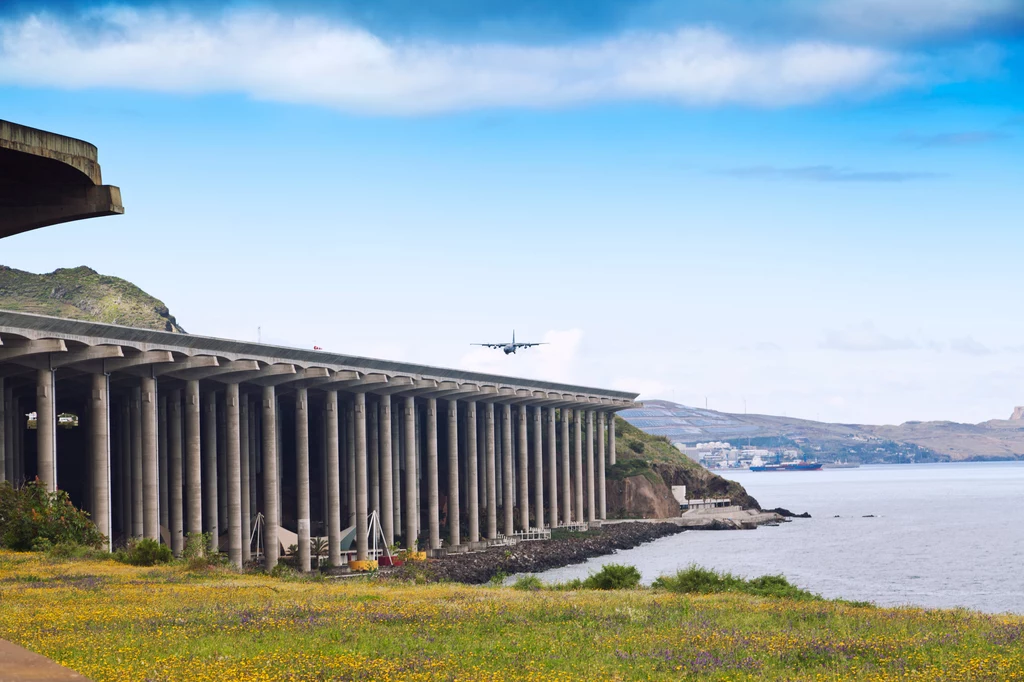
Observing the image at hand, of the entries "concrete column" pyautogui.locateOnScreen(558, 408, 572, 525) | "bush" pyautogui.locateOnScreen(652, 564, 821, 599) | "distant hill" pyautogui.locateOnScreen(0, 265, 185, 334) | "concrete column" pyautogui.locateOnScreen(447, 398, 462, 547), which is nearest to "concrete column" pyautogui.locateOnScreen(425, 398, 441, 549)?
"concrete column" pyautogui.locateOnScreen(447, 398, 462, 547)

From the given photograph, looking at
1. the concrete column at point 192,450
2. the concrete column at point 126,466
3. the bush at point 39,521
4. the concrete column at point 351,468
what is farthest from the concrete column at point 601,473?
the bush at point 39,521

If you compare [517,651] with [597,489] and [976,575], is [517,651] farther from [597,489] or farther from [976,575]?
[597,489]

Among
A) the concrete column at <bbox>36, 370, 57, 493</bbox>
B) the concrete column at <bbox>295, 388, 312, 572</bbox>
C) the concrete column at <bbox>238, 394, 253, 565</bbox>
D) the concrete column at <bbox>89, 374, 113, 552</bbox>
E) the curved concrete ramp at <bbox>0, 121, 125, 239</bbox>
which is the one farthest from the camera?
the concrete column at <bbox>238, 394, 253, 565</bbox>

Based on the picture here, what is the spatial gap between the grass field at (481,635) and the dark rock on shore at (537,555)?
103 ft

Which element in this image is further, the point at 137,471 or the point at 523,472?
the point at 523,472

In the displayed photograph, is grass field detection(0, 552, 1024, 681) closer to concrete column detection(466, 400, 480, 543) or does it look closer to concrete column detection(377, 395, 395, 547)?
concrete column detection(377, 395, 395, 547)

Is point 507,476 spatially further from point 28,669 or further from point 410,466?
point 28,669

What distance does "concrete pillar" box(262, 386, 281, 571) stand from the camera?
75375 mm

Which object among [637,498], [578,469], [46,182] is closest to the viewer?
[46,182]

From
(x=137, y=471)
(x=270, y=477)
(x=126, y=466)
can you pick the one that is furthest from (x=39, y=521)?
(x=126, y=466)

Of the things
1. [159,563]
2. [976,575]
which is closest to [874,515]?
[976,575]

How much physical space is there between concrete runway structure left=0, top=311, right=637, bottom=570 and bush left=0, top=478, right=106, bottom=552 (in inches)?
236

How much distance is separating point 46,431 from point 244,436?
2363cm

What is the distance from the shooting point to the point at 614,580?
43281 mm
